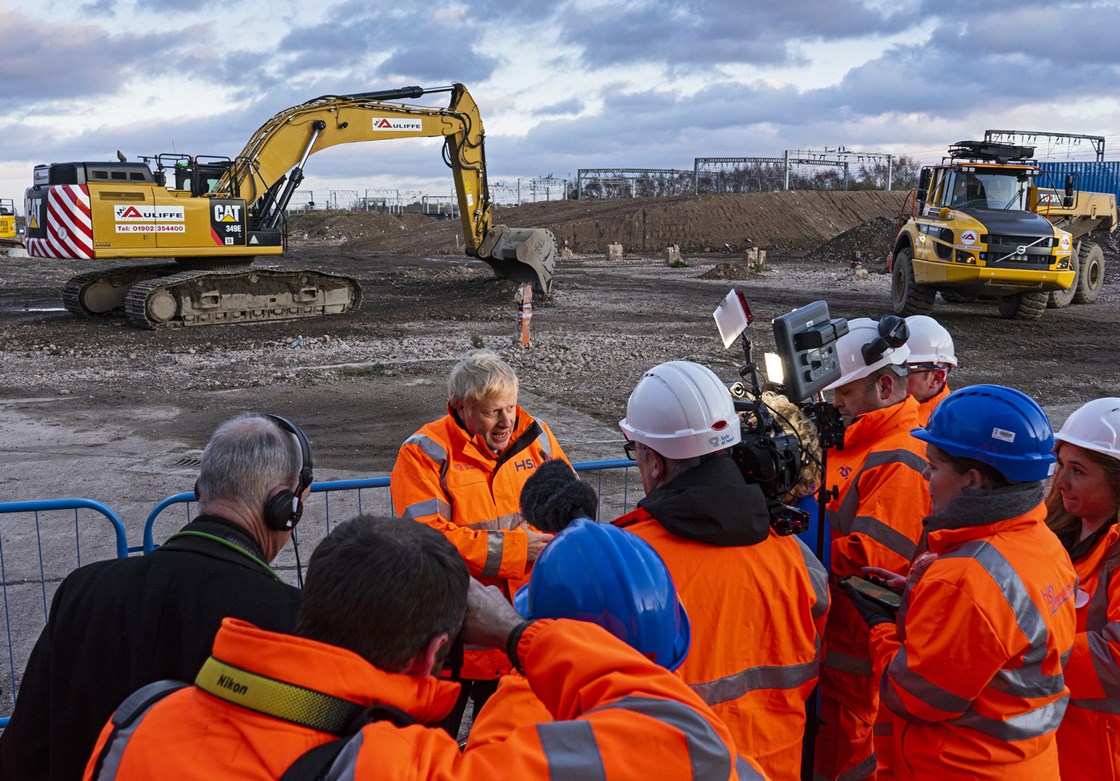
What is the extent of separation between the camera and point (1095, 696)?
282cm

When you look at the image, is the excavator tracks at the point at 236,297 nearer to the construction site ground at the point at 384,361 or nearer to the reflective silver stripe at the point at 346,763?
the construction site ground at the point at 384,361

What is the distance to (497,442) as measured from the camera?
4.08 metres

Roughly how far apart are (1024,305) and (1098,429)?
18244 millimetres

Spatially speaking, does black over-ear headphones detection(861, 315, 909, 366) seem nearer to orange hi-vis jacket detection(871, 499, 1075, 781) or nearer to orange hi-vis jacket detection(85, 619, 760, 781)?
orange hi-vis jacket detection(871, 499, 1075, 781)

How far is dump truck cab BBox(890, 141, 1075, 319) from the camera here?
17.6 m

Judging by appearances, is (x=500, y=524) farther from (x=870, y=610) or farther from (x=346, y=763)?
(x=346, y=763)

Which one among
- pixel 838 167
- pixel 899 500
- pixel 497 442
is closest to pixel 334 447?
pixel 497 442

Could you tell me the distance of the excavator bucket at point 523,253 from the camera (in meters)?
22.1

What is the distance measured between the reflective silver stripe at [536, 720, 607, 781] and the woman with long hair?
6.63ft

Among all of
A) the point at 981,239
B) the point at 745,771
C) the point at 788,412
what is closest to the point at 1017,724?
the point at 788,412

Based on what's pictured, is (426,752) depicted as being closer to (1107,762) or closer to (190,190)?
(1107,762)

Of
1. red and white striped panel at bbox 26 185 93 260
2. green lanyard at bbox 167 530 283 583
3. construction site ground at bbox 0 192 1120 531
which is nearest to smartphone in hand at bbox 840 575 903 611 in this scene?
green lanyard at bbox 167 530 283 583

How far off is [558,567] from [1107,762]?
2.10m

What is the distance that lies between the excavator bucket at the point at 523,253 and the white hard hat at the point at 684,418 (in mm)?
19450
